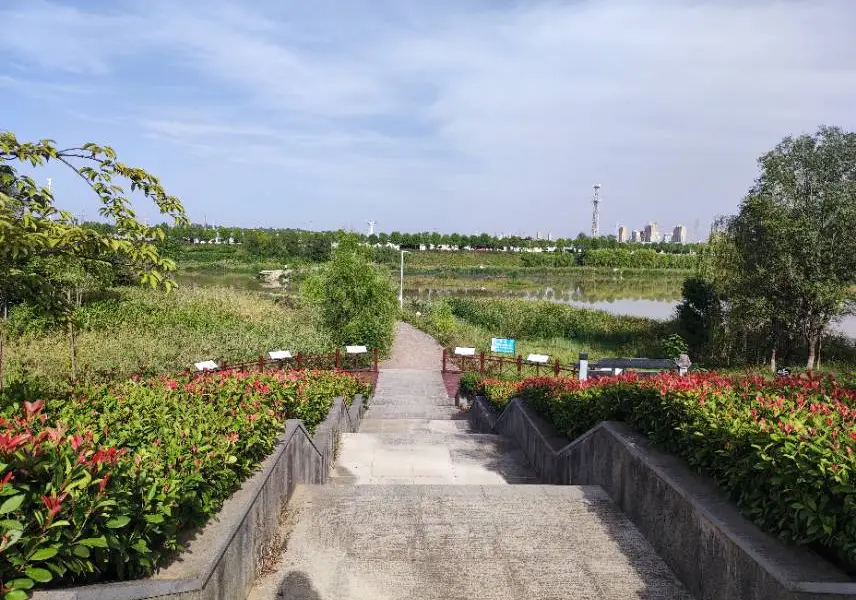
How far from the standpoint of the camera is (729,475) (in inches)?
154

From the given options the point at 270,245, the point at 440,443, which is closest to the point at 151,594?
the point at 440,443

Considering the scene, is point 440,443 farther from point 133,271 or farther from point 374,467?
point 133,271

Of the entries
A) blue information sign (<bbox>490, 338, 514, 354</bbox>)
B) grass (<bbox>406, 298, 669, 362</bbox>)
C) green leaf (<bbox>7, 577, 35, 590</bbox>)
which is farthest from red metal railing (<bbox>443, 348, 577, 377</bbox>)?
green leaf (<bbox>7, 577, 35, 590</bbox>)

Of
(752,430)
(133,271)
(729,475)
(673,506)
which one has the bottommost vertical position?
(673,506)

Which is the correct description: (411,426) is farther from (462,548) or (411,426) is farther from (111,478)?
(111,478)

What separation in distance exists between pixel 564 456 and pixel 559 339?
76.4 ft

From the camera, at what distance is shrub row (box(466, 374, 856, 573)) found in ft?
9.86

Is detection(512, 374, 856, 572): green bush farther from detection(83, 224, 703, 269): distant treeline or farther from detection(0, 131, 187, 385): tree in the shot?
detection(83, 224, 703, 269): distant treeline

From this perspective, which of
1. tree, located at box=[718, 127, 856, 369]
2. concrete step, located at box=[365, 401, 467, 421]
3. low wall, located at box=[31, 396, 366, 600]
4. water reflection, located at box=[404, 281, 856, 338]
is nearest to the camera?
low wall, located at box=[31, 396, 366, 600]

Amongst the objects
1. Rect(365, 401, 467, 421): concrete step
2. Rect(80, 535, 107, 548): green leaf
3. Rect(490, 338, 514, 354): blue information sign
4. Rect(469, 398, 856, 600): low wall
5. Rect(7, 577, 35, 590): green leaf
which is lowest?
Rect(365, 401, 467, 421): concrete step

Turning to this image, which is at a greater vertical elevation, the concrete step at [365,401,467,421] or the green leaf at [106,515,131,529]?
the green leaf at [106,515,131,529]

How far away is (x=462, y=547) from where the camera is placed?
4.36 meters

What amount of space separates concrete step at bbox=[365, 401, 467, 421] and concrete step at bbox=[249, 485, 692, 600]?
8034 mm

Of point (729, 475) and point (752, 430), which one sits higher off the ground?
point (752, 430)
